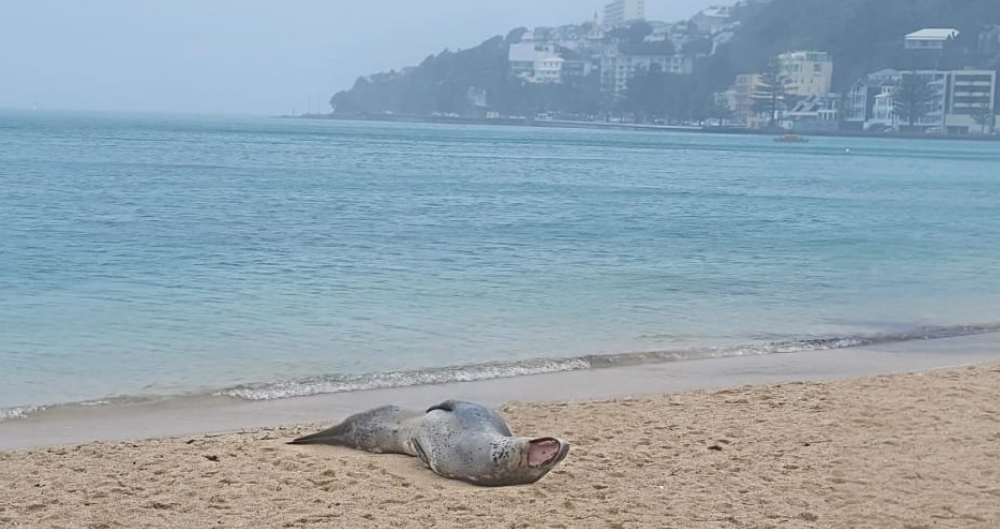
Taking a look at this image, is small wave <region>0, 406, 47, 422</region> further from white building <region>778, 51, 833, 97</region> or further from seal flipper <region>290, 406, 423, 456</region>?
white building <region>778, 51, 833, 97</region>

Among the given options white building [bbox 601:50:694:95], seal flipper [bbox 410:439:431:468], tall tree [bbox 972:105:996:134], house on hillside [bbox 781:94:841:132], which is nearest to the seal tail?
seal flipper [bbox 410:439:431:468]

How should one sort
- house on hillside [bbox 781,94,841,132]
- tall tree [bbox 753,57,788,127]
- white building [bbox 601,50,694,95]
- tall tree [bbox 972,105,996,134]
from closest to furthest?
tall tree [bbox 972,105,996,134]
house on hillside [bbox 781,94,841,132]
tall tree [bbox 753,57,788,127]
white building [bbox 601,50,694,95]

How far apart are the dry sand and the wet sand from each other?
13mm

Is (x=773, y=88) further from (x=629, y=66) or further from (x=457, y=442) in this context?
(x=457, y=442)

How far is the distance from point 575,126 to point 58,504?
17637cm

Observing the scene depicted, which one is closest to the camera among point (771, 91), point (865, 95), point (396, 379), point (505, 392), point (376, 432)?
point (376, 432)

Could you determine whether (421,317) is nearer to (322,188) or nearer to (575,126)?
(322,188)

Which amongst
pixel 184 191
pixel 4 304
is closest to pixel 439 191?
pixel 184 191

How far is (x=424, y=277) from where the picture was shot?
61.5ft

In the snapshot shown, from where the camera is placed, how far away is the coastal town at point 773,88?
6029 inches

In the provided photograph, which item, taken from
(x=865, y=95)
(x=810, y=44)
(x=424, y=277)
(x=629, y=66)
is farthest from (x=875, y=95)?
(x=424, y=277)

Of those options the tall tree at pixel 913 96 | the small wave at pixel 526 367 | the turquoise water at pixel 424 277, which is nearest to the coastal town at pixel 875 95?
the tall tree at pixel 913 96

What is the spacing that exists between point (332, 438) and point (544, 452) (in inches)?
69.8

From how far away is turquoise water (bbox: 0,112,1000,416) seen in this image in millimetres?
11680
